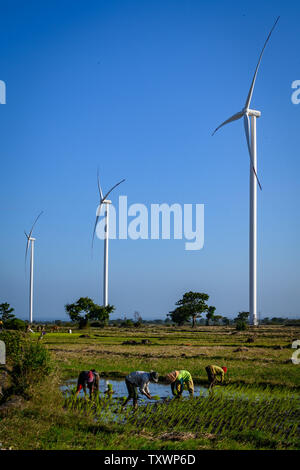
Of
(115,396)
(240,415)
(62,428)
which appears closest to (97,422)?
(62,428)

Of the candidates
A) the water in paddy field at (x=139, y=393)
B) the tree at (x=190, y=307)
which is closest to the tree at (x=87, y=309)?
the tree at (x=190, y=307)

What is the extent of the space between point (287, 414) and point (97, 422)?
619 centimetres

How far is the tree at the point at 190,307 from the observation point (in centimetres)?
10181

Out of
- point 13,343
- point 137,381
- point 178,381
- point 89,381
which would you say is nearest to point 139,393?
point 178,381

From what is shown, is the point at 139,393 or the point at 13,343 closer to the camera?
the point at 13,343

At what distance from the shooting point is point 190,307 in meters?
102

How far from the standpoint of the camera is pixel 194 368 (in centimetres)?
2767

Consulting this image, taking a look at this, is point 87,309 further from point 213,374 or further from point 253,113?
point 213,374

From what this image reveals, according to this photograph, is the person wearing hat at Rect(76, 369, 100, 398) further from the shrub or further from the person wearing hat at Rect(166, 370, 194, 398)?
the person wearing hat at Rect(166, 370, 194, 398)

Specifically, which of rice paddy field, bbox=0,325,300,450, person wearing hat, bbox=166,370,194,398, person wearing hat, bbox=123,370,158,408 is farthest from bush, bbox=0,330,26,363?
person wearing hat, bbox=166,370,194,398

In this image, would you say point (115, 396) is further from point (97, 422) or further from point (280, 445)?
point (280, 445)

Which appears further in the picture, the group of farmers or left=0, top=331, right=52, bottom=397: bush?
the group of farmers

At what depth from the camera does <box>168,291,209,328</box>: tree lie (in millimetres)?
101812
